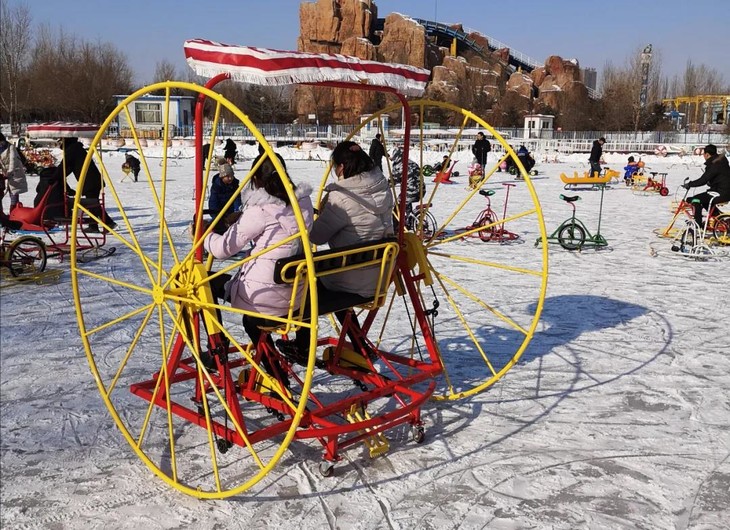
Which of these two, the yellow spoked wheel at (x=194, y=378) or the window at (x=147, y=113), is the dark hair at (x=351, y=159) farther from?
the window at (x=147, y=113)

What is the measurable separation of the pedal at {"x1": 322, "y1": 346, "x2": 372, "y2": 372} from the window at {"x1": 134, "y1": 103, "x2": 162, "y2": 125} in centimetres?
5388

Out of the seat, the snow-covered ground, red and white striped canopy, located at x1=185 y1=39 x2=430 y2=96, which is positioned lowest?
the snow-covered ground

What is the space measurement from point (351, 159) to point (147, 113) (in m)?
56.8

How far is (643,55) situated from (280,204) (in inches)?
2826

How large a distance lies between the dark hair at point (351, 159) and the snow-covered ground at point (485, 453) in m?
1.76

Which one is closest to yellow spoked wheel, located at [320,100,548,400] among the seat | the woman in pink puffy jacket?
the woman in pink puffy jacket

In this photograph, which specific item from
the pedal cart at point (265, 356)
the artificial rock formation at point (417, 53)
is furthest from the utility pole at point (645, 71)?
the pedal cart at point (265, 356)

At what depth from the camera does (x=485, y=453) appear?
14.3 ft

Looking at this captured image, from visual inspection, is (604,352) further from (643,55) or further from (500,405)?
(643,55)

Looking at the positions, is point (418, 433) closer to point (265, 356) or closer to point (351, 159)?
point (265, 356)

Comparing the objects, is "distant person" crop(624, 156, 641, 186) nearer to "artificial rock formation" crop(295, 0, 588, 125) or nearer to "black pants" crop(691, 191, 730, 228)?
"black pants" crop(691, 191, 730, 228)

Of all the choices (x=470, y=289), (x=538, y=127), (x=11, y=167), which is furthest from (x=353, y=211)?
(x=538, y=127)

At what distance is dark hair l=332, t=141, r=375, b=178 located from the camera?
4.35m

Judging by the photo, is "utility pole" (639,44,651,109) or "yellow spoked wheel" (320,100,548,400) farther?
"utility pole" (639,44,651,109)
